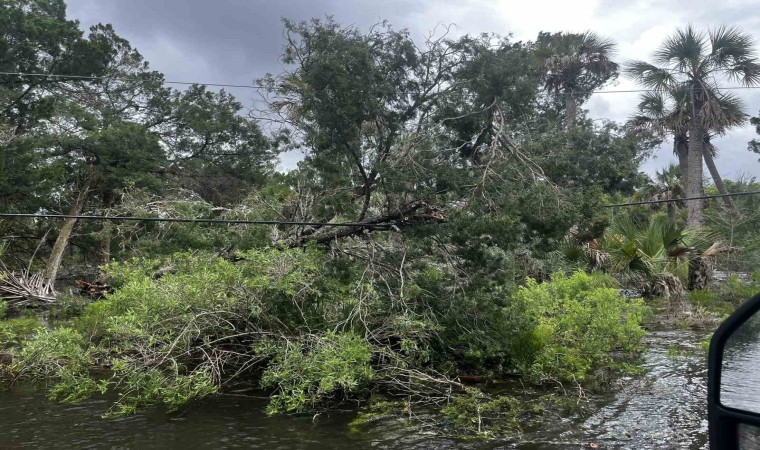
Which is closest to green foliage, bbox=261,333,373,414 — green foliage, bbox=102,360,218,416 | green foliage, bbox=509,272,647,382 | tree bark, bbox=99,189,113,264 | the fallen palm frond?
green foliage, bbox=102,360,218,416

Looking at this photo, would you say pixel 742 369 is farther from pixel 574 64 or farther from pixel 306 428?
pixel 574 64

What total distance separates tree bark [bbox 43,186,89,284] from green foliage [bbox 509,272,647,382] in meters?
16.2

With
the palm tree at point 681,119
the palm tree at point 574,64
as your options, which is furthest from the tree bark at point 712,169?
the palm tree at point 574,64

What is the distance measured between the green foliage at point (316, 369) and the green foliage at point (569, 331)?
291cm

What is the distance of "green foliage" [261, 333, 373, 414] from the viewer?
7.46 m

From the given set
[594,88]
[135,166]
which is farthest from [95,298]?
[594,88]

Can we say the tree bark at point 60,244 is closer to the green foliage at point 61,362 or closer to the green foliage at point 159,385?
the green foliage at point 61,362

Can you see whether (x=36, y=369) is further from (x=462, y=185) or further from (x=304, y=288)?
(x=462, y=185)

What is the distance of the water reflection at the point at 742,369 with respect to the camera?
1971mm

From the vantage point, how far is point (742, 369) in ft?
6.72

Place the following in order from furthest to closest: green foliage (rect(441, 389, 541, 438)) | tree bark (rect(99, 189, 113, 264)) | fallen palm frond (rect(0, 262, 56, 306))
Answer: tree bark (rect(99, 189, 113, 264))
fallen palm frond (rect(0, 262, 56, 306))
green foliage (rect(441, 389, 541, 438))

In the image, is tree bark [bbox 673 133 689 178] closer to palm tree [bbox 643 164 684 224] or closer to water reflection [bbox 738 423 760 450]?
palm tree [bbox 643 164 684 224]

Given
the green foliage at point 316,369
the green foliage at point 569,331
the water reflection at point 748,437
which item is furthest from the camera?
the green foliage at point 569,331

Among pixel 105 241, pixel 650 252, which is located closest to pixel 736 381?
pixel 650 252
